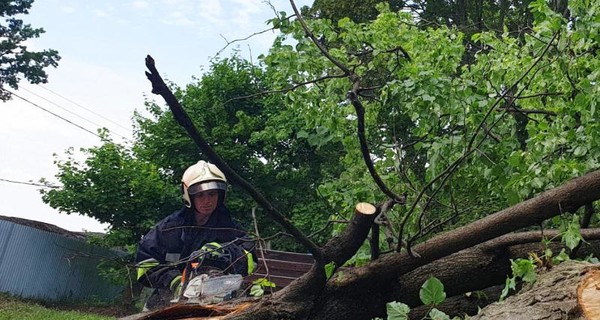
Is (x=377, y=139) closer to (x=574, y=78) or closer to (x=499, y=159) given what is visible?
(x=499, y=159)

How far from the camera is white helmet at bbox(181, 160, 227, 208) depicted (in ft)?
14.0

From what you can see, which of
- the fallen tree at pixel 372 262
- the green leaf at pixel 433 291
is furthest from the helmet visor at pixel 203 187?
the green leaf at pixel 433 291

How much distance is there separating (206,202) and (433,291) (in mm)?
2149

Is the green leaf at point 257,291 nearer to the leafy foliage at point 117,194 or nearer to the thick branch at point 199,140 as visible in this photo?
the thick branch at point 199,140

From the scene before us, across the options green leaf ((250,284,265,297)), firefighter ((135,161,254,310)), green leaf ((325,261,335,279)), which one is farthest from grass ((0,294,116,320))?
green leaf ((325,261,335,279))

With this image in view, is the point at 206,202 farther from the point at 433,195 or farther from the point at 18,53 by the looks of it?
the point at 18,53

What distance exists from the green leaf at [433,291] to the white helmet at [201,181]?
2033mm

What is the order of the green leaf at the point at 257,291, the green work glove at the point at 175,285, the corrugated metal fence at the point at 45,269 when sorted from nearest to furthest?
the green leaf at the point at 257,291 → the green work glove at the point at 175,285 → the corrugated metal fence at the point at 45,269

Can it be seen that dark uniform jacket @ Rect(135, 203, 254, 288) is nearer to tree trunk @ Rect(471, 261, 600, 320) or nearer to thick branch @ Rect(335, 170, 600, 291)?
thick branch @ Rect(335, 170, 600, 291)

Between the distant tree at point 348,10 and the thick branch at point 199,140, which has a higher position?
the distant tree at point 348,10

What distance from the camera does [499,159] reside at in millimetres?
3768

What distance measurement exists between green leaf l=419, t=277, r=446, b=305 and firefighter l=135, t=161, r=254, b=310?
147 cm

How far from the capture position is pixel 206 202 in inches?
172

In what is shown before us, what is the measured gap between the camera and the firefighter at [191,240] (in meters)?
3.94
